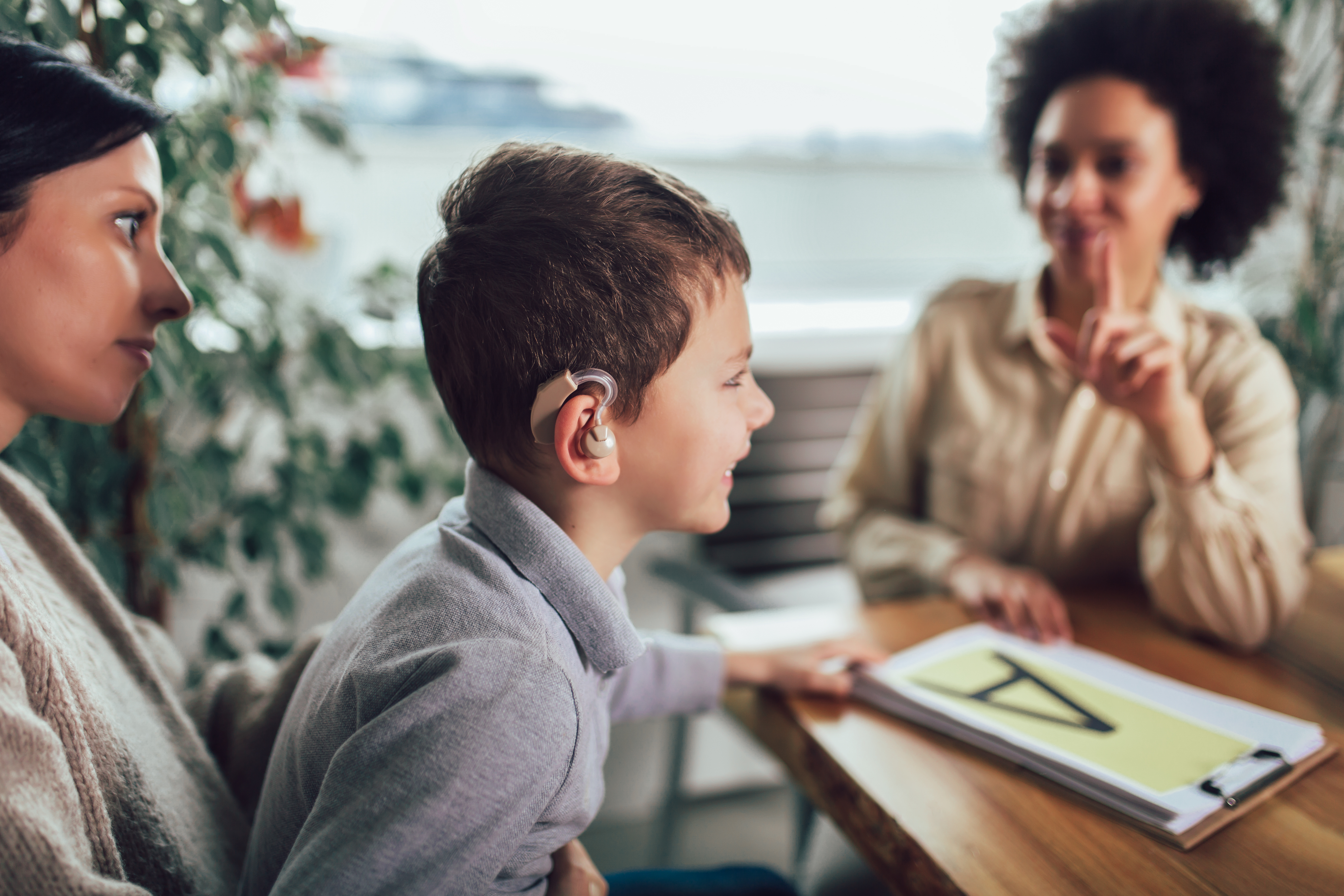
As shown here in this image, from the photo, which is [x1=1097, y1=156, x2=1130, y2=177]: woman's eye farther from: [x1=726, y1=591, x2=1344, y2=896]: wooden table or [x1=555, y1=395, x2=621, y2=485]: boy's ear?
[x1=555, y1=395, x2=621, y2=485]: boy's ear

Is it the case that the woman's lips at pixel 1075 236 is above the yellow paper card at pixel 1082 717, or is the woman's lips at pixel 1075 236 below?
above

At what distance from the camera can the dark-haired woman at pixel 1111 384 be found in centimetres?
110

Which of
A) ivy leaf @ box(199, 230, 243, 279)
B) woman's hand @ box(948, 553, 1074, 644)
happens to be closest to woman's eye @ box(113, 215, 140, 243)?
ivy leaf @ box(199, 230, 243, 279)

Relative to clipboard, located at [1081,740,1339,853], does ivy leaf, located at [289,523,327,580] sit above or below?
below

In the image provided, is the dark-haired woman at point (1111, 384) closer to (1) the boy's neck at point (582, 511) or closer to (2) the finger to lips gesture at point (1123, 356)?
(2) the finger to lips gesture at point (1123, 356)

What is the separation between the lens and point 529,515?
686mm

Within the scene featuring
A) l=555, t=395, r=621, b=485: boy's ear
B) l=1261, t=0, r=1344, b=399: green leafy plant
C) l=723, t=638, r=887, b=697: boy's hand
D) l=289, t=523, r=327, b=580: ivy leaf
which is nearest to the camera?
l=555, t=395, r=621, b=485: boy's ear

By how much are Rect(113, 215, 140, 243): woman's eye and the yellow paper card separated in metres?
0.88

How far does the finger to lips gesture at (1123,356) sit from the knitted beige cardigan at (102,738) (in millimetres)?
973

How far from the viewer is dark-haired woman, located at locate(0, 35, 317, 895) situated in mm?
616

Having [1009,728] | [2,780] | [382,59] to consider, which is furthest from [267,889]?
[382,59]

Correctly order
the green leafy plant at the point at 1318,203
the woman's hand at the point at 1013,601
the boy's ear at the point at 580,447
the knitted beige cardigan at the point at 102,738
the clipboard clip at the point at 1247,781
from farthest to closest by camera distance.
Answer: the green leafy plant at the point at 1318,203, the woman's hand at the point at 1013,601, the clipboard clip at the point at 1247,781, the boy's ear at the point at 580,447, the knitted beige cardigan at the point at 102,738

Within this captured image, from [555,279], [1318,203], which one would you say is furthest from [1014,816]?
[1318,203]

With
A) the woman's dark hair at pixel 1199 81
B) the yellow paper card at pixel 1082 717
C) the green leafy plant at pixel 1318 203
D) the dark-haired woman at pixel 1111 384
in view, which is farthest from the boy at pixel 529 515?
the green leafy plant at pixel 1318 203
